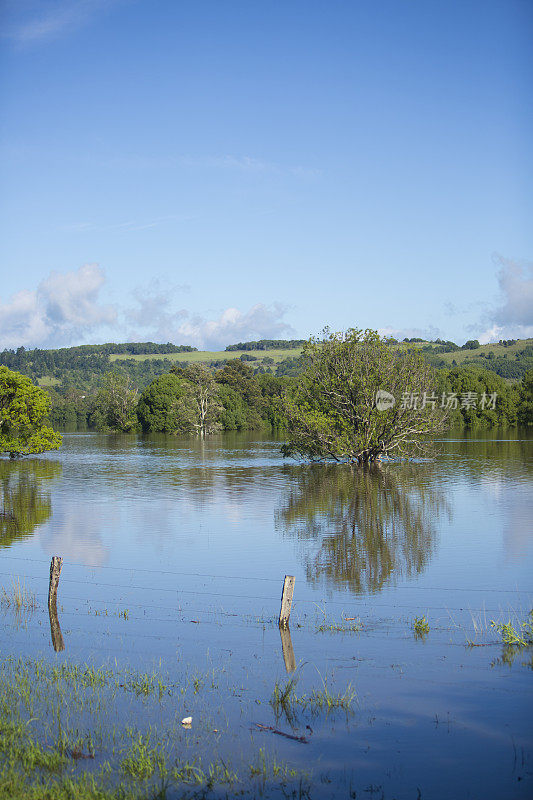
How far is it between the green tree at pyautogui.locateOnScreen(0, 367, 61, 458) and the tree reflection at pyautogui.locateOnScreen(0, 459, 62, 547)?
1.73 meters

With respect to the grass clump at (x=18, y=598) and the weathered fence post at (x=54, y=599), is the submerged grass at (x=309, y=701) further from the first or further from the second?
the grass clump at (x=18, y=598)

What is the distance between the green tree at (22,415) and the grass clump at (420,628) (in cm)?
4462

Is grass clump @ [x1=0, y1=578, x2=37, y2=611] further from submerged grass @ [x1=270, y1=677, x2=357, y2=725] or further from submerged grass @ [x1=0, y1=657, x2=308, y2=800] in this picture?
submerged grass @ [x1=270, y1=677, x2=357, y2=725]

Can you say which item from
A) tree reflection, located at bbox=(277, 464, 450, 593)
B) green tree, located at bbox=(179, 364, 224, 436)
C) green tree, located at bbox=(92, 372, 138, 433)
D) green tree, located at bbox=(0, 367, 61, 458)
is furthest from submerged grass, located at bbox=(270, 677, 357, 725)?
green tree, located at bbox=(92, 372, 138, 433)

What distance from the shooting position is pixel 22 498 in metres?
37.5

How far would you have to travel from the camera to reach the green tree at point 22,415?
5506 cm

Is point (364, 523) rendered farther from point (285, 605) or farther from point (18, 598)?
point (18, 598)

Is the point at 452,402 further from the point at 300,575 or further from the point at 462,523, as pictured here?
the point at 300,575

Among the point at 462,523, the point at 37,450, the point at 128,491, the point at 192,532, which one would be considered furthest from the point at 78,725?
the point at 37,450

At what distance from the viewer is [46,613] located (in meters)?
17.2

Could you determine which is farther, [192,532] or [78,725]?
[192,532]

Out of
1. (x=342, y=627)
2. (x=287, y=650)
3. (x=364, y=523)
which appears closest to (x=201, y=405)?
(x=364, y=523)

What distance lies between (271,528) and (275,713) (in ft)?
55.4

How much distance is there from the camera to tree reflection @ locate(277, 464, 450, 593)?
21.3 m
